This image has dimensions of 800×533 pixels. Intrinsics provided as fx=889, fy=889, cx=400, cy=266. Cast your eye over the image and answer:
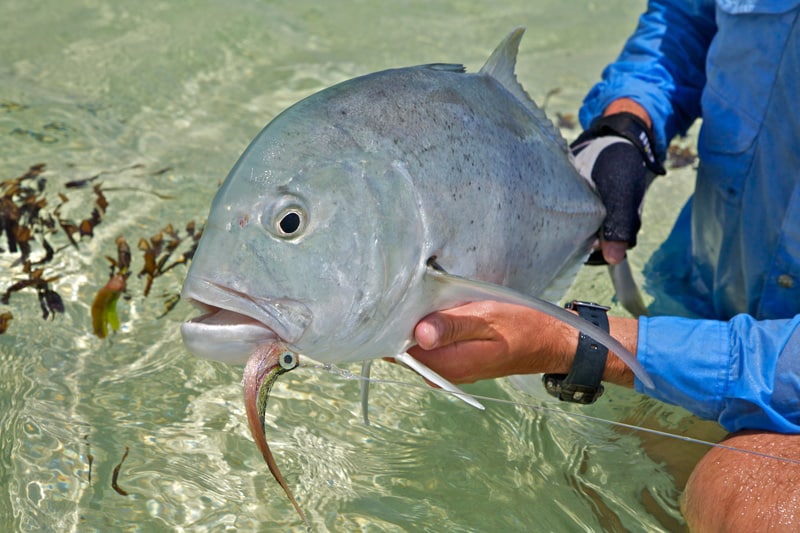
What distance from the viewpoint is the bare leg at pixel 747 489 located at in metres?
1.96

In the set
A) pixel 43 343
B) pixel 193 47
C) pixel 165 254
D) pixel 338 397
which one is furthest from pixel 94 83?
pixel 338 397

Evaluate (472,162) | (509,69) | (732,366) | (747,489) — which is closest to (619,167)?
(509,69)

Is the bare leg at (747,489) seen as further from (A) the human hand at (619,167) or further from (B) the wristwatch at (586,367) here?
(A) the human hand at (619,167)

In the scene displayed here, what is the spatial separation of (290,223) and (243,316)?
0.19 metres

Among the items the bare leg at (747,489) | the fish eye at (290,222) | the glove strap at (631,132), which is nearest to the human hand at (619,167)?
the glove strap at (631,132)

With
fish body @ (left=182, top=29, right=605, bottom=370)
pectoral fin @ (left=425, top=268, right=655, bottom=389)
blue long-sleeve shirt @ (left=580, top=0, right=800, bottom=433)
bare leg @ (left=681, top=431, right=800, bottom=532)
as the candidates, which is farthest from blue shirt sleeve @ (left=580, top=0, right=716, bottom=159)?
pectoral fin @ (left=425, top=268, right=655, bottom=389)

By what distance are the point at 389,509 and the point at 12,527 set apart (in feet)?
2.88

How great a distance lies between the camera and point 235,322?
1.58m

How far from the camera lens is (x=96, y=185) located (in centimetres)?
338

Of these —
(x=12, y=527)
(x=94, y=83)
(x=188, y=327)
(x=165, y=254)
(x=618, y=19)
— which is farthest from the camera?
(x=618, y=19)

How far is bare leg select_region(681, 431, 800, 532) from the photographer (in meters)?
1.96

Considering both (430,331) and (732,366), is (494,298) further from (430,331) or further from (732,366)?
(732,366)

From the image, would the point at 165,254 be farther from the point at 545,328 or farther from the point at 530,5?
the point at 530,5

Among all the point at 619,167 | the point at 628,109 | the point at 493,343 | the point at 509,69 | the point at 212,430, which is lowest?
the point at 212,430
